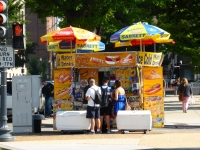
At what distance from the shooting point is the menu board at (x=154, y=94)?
68.0 ft

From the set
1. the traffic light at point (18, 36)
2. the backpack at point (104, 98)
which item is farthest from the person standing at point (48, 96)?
the traffic light at point (18, 36)

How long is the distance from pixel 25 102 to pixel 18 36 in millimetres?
3980

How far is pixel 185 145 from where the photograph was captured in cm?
1519

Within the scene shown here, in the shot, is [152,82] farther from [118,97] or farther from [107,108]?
[107,108]

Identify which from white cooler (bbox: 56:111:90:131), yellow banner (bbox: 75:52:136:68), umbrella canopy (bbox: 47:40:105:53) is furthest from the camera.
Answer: umbrella canopy (bbox: 47:40:105:53)

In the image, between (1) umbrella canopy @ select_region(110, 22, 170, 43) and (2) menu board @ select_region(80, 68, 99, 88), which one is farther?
(2) menu board @ select_region(80, 68, 99, 88)

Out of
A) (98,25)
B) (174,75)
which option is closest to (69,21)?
(98,25)

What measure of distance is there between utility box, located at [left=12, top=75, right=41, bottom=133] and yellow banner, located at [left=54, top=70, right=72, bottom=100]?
59 centimetres

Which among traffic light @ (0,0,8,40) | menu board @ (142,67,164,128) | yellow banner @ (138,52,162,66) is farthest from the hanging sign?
menu board @ (142,67,164,128)

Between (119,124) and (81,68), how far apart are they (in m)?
2.85

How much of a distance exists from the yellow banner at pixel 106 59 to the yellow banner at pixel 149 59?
1.13ft

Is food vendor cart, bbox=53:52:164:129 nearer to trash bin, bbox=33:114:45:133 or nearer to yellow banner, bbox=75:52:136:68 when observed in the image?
yellow banner, bbox=75:52:136:68

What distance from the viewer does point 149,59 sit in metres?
20.8

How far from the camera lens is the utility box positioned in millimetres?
20594
